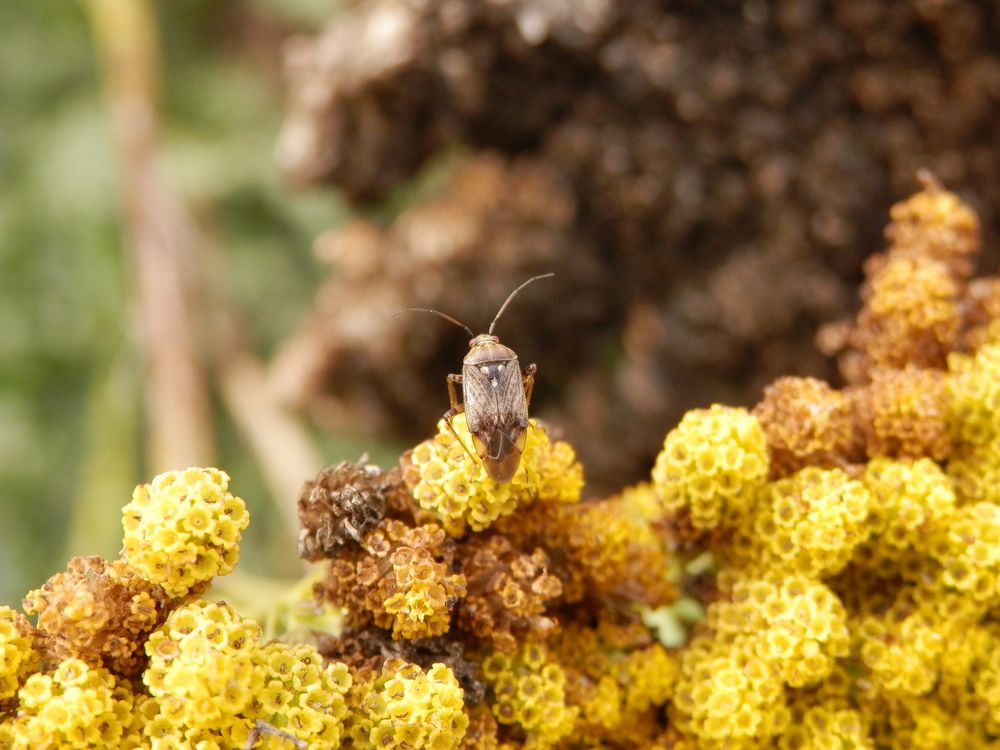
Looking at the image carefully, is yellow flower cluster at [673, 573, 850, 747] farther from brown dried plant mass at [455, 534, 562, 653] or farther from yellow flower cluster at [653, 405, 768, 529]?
brown dried plant mass at [455, 534, 562, 653]

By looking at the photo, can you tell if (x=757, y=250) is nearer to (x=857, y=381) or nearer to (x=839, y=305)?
(x=839, y=305)

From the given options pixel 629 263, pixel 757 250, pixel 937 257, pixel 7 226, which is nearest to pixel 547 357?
pixel 629 263

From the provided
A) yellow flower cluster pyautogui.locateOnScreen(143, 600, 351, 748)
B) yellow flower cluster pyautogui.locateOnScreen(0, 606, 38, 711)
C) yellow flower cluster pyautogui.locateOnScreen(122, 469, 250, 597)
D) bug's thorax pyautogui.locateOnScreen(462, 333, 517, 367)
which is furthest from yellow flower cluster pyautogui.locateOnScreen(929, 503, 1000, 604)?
yellow flower cluster pyautogui.locateOnScreen(0, 606, 38, 711)

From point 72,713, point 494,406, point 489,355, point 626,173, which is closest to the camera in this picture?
Result: point 72,713

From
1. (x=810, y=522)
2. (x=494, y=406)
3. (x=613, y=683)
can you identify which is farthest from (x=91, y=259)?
(x=810, y=522)

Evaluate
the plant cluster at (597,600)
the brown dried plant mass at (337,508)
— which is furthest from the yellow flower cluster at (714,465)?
the brown dried plant mass at (337,508)

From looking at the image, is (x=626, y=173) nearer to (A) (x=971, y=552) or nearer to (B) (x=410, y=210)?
(B) (x=410, y=210)

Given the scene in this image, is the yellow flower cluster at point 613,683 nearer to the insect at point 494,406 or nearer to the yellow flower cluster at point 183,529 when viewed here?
the insect at point 494,406
